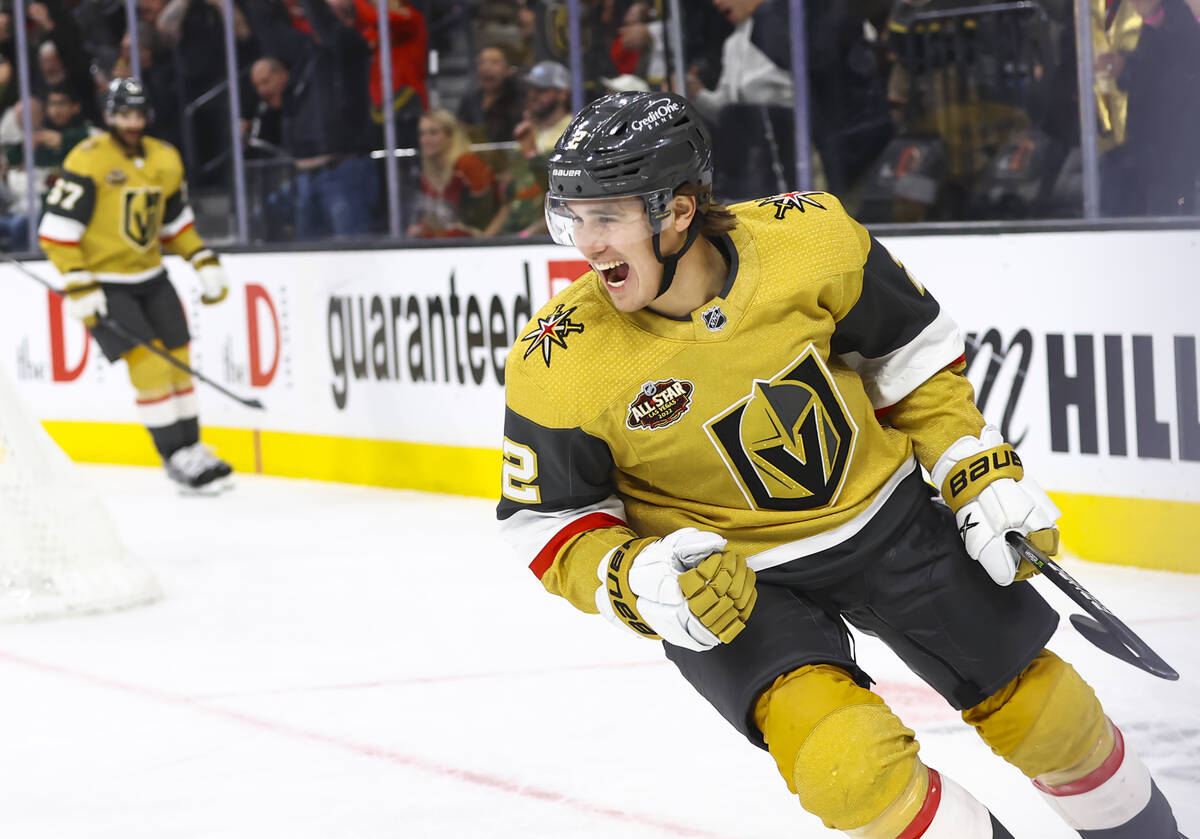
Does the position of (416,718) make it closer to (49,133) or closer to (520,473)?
(520,473)

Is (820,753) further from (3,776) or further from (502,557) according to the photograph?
(502,557)

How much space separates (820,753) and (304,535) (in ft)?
13.5

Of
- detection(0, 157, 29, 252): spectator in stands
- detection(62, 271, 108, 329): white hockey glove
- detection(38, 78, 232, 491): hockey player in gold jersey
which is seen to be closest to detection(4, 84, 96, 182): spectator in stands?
detection(0, 157, 29, 252): spectator in stands

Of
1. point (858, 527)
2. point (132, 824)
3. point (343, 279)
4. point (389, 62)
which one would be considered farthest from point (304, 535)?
point (858, 527)

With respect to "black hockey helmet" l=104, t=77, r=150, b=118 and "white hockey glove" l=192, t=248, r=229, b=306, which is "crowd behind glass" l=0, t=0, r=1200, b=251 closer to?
"white hockey glove" l=192, t=248, r=229, b=306

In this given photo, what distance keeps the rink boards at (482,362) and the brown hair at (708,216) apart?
1.11ft

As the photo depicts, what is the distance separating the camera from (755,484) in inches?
78.0

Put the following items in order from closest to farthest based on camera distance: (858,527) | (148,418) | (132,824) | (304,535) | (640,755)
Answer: (858,527) < (132,824) < (640,755) < (304,535) < (148,418)

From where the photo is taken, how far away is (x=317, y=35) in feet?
22.7

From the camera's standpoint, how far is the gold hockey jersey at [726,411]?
1942 millimetres

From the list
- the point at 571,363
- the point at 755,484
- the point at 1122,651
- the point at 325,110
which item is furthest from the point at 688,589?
the point at 325,110

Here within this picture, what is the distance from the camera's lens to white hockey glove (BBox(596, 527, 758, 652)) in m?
1.83

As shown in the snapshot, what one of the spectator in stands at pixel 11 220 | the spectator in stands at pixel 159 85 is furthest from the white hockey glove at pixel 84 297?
the spectator in stands at pixel 11 220

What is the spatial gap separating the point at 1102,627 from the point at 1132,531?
2374mm
